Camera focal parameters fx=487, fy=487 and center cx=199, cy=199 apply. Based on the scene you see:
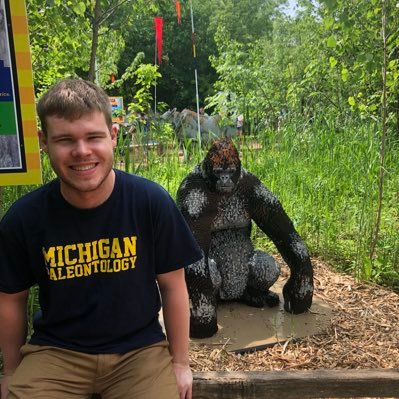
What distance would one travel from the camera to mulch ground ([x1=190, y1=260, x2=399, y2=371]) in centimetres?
254

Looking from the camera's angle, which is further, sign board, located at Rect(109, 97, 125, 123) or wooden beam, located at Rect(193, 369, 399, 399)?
sign board, located at Rect(109, 97, 125, 123)

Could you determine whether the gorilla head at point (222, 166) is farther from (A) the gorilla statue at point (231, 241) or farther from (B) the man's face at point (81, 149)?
(B) the man's face at point (81, 149)

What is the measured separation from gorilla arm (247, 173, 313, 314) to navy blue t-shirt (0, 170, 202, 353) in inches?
50.6

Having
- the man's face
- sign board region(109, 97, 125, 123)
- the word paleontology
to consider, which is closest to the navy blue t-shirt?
the word paleontology

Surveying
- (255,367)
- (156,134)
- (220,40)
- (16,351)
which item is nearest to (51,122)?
(16,351)

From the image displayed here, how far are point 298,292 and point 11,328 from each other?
180cm

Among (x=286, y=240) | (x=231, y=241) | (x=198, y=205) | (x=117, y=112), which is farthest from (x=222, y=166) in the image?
(x=117, y=112)

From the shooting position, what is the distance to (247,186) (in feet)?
9.11

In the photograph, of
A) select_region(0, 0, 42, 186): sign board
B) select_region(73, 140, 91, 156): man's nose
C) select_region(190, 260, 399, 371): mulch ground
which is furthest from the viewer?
select_region(190, 260, 399, 371): mulch ground

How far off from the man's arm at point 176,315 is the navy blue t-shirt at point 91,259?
0.06 metres

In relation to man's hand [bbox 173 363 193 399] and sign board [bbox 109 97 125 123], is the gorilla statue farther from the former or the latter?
sign board [bbox 109 97 125 123]

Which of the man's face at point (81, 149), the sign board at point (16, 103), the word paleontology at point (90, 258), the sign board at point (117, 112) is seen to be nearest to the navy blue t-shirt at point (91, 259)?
the word paleontology at point (90, 258)

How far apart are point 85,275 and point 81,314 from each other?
122mm

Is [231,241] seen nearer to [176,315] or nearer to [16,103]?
[176,315]
